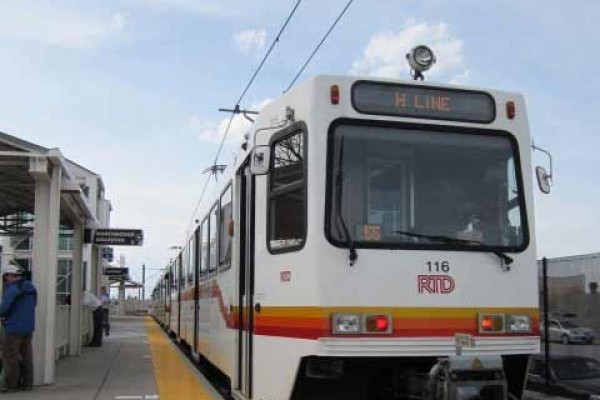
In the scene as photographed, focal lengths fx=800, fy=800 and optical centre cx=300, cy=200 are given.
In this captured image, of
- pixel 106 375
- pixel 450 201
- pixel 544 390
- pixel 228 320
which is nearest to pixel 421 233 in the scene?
pixel 450 201

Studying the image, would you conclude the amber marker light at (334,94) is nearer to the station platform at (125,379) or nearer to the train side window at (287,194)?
the train side window at (287,194)

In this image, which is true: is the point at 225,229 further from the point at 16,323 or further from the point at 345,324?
the point at 345,324

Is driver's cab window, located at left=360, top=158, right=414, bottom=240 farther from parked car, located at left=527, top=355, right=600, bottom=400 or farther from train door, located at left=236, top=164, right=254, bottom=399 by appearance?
parked car, located at left=527, top=355, right=600, bottom=400

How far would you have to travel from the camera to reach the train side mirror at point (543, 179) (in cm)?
745

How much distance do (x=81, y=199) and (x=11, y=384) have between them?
4.50 m

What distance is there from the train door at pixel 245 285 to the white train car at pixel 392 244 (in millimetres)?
261

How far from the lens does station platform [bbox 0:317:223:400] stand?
1012 cm

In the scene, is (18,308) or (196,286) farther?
(196,286)

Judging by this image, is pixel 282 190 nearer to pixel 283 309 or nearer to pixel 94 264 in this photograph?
pixel 283 309

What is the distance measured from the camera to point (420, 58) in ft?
25.2

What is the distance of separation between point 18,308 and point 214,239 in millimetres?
2750

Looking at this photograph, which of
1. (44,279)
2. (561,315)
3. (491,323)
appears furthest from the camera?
(561,315)

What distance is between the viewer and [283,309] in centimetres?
684

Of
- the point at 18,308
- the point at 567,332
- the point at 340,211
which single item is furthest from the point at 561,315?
the point at 18,308
